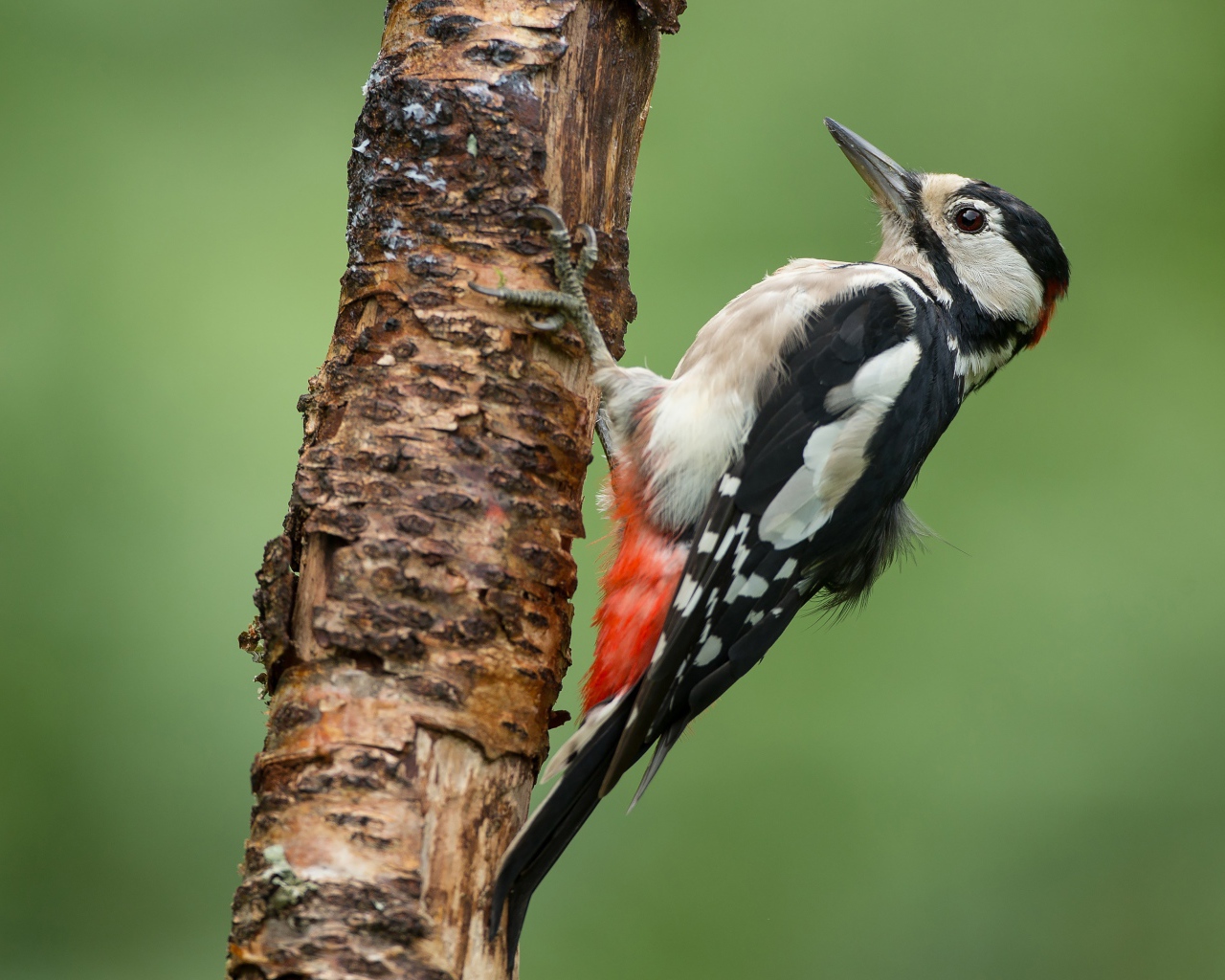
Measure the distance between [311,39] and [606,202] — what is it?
280 centimetres

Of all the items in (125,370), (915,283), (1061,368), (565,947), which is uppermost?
(1061,368)

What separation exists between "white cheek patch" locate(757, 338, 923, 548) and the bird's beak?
0.67 meters

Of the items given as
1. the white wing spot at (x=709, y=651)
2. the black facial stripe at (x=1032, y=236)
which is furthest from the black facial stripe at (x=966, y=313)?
the white wing spot at (x=709, y=651)

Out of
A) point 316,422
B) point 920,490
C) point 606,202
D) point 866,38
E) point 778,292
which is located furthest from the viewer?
point 866,38

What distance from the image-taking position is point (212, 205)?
3.89m

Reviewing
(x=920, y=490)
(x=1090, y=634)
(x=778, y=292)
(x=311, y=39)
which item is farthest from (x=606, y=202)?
(x=311, y=39)

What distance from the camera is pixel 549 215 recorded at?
1.82 meters

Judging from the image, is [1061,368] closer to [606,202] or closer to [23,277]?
[606,202]

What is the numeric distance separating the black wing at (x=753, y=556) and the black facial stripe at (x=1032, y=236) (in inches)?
17.5

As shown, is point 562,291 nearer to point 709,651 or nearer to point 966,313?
point 709,651

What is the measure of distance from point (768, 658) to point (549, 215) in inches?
89.0

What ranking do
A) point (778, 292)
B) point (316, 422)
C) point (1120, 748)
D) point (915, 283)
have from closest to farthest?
point (316, 422) → point (778, 292) → point (915, 283) → point (1120, 748)

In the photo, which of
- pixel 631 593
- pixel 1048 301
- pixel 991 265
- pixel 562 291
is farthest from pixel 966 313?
pixel 562 291

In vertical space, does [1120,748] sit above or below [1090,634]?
below
